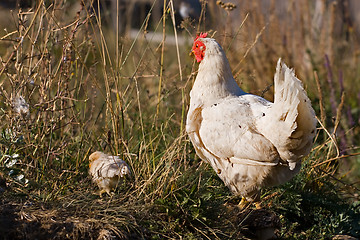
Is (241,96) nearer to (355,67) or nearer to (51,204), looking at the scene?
(51,204)

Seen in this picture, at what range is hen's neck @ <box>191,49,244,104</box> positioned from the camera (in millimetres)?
3344

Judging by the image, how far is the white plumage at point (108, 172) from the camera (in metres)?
3.08

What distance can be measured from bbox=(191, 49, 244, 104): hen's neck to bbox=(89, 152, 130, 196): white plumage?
0.75 meters

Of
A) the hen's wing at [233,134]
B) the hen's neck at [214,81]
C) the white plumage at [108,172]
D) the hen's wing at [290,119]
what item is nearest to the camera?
the hen's wing at [290,119]

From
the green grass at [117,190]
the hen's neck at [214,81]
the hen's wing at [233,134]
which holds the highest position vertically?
the hen's neck at [214,81]

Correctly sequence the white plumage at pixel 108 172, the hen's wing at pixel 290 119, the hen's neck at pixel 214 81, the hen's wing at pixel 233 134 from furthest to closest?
the hen's neck at pixel 214 81 < the white plumage at pixel 108 172 < the hen's wing at pixel 233 134 < the hen's wing at pixel 290 119

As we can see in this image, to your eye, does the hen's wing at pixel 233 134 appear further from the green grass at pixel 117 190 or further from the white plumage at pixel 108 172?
the white plumage at pixel 108 172

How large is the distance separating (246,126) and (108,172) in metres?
0.95

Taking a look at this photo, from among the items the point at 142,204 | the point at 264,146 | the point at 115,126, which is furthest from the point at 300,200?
the point at 115,126

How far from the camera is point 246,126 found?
10.0ft

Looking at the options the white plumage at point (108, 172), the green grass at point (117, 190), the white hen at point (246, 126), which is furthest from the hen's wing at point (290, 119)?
the white plumage at point (108, 172)

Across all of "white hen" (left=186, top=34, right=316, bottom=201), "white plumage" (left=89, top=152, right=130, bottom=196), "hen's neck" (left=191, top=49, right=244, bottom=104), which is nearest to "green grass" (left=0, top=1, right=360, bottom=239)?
"white plumage" (left=89, top=152, right=130, bottom=196)

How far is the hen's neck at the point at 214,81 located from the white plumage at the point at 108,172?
754 millimetres

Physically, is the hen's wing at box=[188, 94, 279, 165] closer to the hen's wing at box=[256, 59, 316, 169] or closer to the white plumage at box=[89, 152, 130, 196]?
the hen's wing at box=[256, 59, 316, 169]
